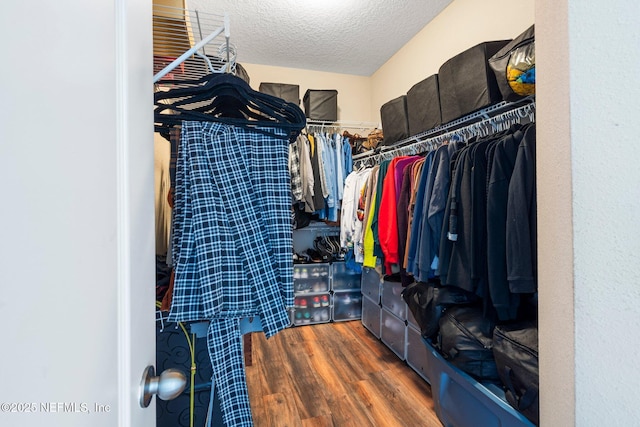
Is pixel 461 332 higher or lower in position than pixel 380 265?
lower

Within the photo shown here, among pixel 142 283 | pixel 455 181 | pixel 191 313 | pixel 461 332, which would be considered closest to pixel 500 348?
pixel 461 332

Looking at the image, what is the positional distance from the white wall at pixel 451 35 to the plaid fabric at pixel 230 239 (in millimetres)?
1753

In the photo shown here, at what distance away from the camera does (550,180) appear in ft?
1.81

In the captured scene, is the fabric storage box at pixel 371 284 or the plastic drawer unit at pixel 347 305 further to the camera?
the plastic drawer unit at pixel 347 305

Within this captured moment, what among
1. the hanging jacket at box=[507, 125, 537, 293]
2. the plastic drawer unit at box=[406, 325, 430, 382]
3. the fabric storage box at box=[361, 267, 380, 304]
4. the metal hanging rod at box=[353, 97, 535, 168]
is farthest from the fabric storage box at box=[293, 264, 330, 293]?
the hanging jacket at box=[507, 125, 537, 293]

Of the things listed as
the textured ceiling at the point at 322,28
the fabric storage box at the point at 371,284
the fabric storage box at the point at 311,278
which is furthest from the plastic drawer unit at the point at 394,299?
the textured ceiling at the point at 322,28

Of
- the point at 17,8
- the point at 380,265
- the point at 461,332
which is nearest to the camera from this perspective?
the point at 17,8

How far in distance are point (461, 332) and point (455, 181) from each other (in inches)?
27.7

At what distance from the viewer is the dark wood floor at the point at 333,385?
1.51 m

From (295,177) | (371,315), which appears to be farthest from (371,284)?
(295,177)

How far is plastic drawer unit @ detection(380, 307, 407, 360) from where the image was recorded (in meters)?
2.03

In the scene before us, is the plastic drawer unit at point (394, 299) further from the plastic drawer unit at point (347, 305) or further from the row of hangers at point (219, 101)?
the row of hangers at point (219, 101)

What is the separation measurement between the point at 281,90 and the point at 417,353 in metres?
2.62

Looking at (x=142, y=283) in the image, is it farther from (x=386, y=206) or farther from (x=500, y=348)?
(x=386, y=206)
